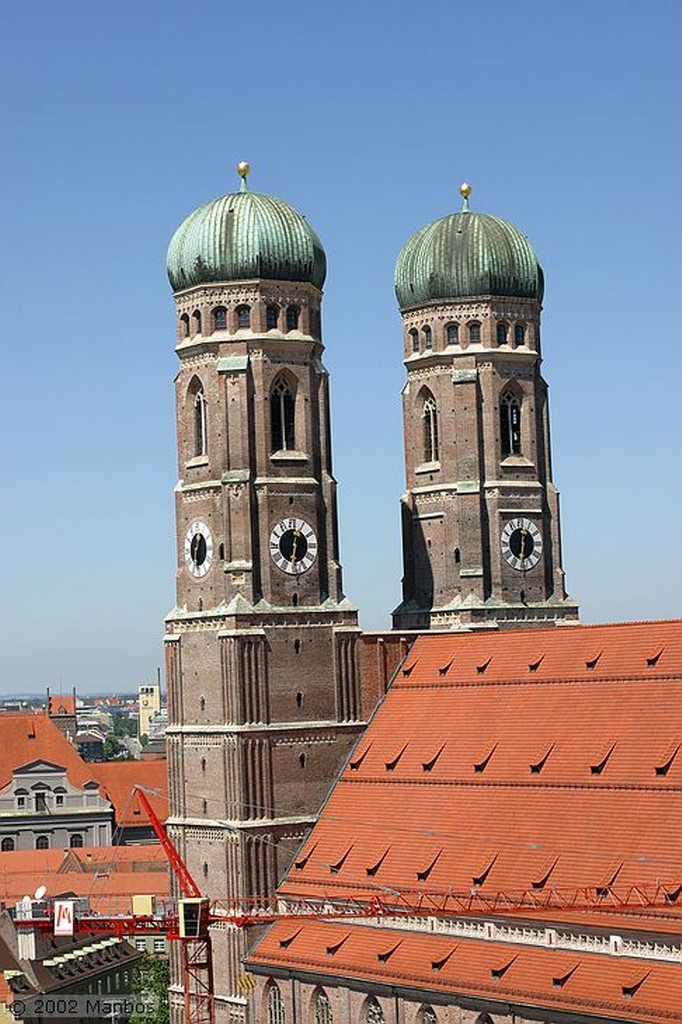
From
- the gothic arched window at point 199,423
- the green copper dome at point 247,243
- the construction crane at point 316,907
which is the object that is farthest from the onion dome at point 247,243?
the construction crane at point 316,907

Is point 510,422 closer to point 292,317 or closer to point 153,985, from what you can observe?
point 292,317

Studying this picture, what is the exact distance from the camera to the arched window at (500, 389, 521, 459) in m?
104

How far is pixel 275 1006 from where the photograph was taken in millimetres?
87000

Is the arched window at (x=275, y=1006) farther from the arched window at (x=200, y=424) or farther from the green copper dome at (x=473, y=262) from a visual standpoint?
the green copper dome at (x=473, y=262)

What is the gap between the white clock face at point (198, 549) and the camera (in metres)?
91.8

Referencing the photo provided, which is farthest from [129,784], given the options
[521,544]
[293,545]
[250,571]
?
[250,571]

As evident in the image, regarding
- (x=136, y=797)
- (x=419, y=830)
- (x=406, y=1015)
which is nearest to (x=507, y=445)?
(x=419, y=830)

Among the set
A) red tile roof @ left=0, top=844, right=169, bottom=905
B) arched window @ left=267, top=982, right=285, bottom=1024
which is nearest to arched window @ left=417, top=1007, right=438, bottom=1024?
arched window @ left=267, top=982, right=285, bottom=1024

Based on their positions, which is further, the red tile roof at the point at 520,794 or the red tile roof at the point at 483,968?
the red tile roof at the point at 520,794

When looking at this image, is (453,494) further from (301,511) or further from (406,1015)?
(406,1015)

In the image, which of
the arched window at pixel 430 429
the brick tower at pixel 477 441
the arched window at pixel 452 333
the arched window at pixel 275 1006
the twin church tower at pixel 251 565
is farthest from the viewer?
the arched window at pixel 430 429

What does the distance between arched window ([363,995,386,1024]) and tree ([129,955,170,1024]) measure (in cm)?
2206

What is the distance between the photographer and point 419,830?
86000 millimetres

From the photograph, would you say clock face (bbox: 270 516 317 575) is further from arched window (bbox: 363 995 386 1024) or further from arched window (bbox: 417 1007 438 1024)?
arched window (bbox: 417 1007 438 1024)
